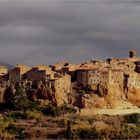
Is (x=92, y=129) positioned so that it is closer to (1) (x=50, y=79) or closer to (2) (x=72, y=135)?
(2) (x=72, y=135)

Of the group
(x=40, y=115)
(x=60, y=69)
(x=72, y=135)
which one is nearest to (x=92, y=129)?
(x=72, y=135)

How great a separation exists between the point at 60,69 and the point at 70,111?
6.75m

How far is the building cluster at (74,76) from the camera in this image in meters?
75.4

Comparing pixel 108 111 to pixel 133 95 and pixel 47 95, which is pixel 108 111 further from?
pixel 47 95

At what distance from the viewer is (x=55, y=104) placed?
74.5m

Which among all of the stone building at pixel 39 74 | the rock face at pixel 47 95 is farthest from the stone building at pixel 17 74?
the rock face at pixel 47 95

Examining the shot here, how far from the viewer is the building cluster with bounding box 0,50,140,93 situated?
75438 mm

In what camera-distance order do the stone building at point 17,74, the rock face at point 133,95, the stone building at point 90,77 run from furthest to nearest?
the stone building at point 17,74, the rock face at point 133,95, the stone building at point 90,77

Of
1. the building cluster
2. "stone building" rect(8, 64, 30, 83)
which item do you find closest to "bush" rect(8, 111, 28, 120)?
the building cluster

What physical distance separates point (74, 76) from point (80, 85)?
164cm

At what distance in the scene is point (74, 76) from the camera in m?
77.4

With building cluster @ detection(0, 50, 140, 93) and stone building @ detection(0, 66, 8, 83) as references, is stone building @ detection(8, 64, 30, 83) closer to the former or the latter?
building cluster @ detection(0, 50, 140, 93)

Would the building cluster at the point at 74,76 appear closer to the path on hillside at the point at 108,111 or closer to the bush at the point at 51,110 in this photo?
the bush at the point at 51,110

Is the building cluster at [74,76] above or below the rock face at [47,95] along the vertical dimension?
above
